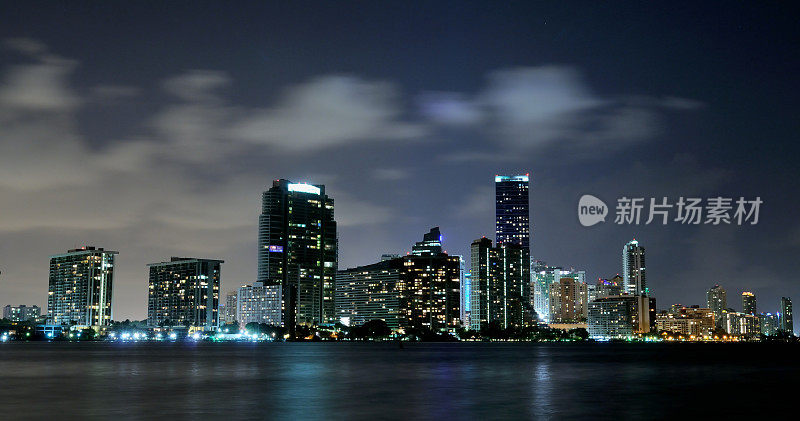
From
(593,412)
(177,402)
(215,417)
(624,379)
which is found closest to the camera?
(215,417)

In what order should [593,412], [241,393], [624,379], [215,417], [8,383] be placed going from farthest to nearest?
[624,379], [8,383], [241,393], [593,412], [215,417]

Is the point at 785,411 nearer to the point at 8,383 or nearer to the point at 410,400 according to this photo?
the point at 410,400

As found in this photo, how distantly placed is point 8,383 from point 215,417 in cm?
3462

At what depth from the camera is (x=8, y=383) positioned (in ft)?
228

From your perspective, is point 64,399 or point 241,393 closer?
point 64,399

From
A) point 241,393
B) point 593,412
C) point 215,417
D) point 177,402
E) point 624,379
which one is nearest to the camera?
point 215,417

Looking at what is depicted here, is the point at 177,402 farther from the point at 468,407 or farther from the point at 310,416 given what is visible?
the point at 468,407

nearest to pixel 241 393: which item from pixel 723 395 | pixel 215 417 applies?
pixel 215 417

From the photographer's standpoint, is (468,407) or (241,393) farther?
(241,393)

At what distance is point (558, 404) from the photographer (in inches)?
2105

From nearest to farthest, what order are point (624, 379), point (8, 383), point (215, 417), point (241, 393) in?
point (215, 417) → point (241, 393) → point (8, 383) → point (624, 379)

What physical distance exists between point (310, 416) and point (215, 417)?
4.94 meters

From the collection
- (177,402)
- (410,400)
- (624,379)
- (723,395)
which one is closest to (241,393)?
(177,402)

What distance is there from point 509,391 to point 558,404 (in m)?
10.8
